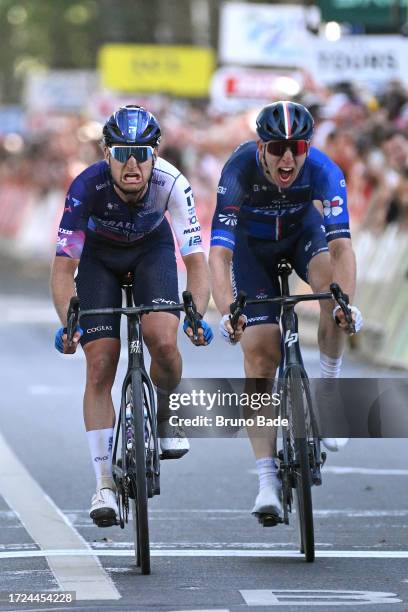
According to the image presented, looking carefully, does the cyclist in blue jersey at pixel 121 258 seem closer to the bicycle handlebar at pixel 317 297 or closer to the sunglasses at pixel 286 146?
the bicycle handlebar at pixel 317 297

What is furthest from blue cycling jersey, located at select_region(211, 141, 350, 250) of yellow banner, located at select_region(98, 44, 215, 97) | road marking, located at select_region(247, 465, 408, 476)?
yellow banner, located at select_region(98, 44, 215, 97)

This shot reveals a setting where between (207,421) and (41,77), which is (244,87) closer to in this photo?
(207,421)

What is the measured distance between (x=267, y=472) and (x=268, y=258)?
3.56ft

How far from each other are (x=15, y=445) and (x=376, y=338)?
21.3 feet

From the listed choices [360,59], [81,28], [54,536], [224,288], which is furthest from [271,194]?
[81,28]

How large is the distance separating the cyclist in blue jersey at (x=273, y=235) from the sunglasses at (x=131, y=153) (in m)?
0.62

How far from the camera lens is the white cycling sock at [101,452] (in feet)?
30.6

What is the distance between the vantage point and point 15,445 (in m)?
13.6

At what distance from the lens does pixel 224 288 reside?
9391mm

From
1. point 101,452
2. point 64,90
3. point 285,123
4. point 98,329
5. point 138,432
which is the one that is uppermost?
point 285,123

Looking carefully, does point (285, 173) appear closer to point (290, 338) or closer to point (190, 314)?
point (290, 338)

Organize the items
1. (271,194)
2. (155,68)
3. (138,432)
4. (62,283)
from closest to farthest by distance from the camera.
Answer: (138,432)
(62,283)
(271,194)
(155,68)

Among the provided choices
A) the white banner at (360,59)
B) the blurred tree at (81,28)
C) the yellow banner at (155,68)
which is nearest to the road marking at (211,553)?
the white banner at (360,59)

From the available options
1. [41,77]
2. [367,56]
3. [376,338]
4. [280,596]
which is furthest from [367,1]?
[41,77]
